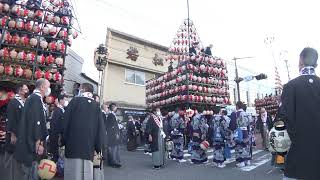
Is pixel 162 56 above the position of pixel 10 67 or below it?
above

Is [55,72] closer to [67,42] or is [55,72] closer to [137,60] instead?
[67,42]

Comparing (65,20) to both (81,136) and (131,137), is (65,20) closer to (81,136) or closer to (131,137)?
(81,136)

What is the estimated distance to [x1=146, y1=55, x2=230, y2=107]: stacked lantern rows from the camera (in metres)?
16.0

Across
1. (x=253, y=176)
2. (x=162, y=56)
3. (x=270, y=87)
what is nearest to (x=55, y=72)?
(x=253, y=176)

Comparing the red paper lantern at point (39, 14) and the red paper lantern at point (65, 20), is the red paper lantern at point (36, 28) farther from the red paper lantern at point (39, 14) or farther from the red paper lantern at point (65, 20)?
the red paper lantern at point (65, 20)

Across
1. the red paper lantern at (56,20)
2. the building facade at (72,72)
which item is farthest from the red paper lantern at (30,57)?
the building facade at (72,72)

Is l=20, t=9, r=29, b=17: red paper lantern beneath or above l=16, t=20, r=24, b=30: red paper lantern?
above

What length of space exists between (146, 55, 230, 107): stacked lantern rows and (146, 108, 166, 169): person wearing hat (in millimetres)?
4540

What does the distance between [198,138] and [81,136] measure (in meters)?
7.26

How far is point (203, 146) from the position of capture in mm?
11680

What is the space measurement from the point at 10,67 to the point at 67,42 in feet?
6.98

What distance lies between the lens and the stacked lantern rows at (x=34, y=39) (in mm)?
10211

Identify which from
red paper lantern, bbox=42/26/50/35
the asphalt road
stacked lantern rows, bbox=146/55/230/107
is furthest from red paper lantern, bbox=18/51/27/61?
stacked lantern rows, bbox=146/55/230/107

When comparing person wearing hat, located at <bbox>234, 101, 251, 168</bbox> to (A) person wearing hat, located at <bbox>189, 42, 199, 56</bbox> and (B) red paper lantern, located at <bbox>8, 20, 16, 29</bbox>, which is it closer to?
(A) person wearing hat, located at <bbox>189, 42, 199, 56</bbox>
